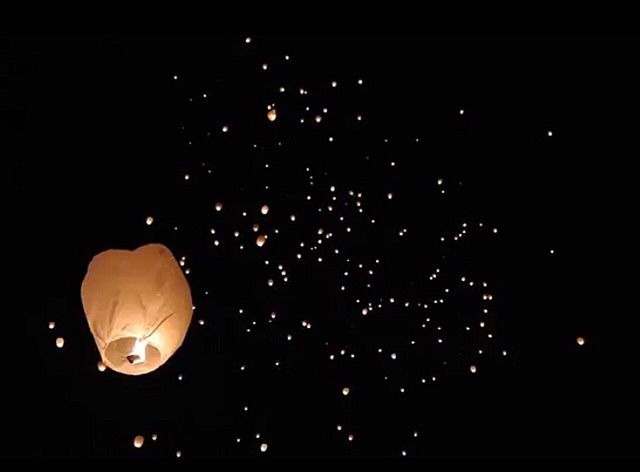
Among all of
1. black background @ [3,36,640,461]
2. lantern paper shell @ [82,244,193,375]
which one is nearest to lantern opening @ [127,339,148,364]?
lantern paper shell @ [82,244,193,375]

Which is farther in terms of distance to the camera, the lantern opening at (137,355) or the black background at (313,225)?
the black background at (313,225)

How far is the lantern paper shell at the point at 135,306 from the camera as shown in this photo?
5.54 ft

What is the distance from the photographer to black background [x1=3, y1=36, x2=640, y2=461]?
245 cm

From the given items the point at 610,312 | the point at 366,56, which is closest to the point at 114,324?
the point at 366,56

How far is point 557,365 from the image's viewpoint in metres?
2.64

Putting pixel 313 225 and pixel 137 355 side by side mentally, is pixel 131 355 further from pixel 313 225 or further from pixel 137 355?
pixel 313 225

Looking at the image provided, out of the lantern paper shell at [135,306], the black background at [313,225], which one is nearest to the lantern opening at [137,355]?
the lantern paper shell at [135,306]

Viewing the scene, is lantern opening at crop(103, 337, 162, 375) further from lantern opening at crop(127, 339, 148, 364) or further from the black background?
the black background

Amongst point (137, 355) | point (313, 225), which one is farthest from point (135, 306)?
point (313, 225)

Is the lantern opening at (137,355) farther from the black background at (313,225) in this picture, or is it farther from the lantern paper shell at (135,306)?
the black background at (313,225)

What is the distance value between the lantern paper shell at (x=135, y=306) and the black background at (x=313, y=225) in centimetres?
76

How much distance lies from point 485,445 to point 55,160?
5.07ft

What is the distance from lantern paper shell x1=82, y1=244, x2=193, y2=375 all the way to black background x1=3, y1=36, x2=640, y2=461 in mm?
755

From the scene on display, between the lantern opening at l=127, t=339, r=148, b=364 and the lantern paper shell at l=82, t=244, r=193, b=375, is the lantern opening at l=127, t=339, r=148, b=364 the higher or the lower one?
the lower one
